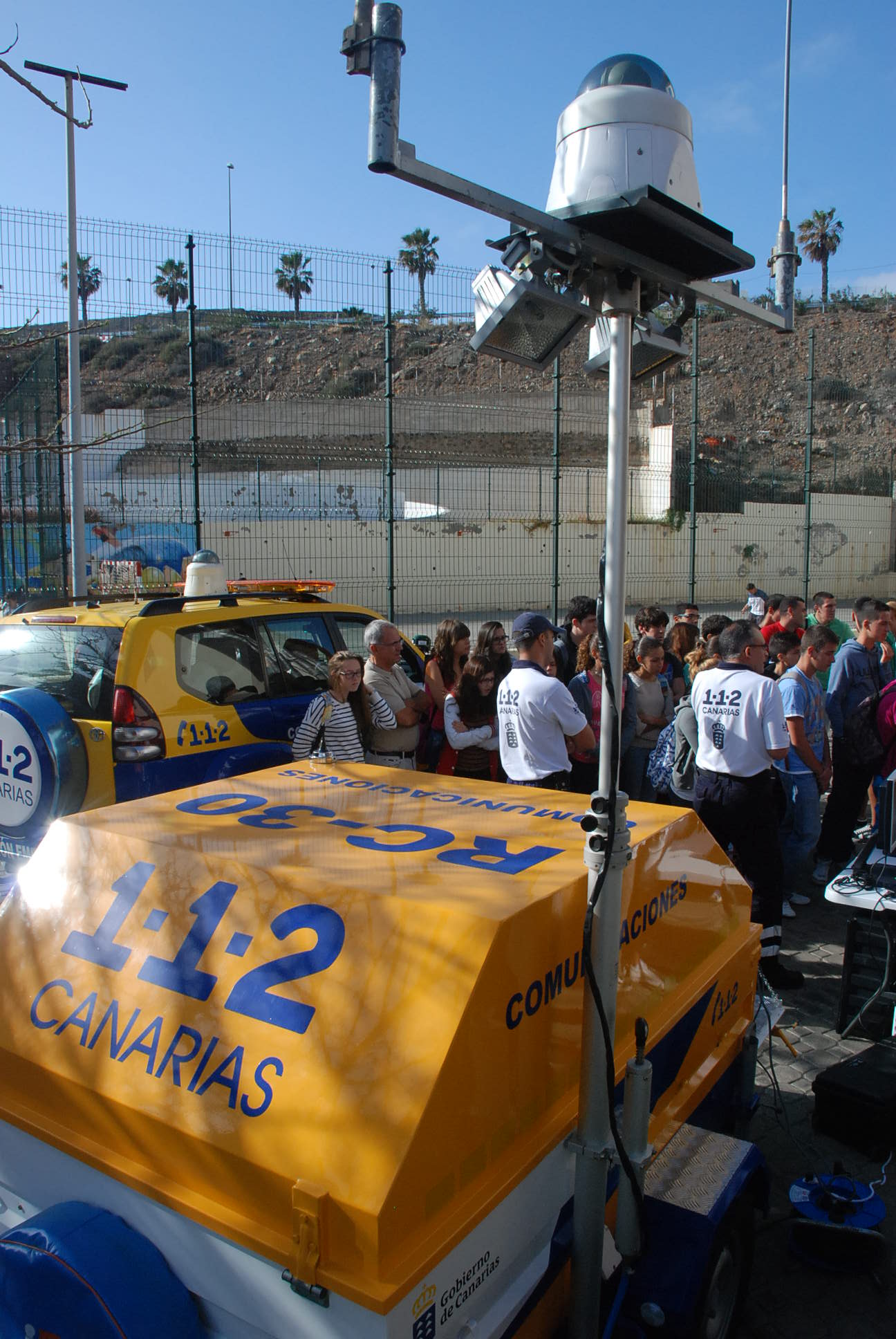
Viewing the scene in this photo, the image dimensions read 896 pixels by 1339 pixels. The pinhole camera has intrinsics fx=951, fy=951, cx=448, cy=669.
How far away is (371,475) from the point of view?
28.0 metres

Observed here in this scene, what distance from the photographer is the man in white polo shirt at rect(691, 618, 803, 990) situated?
4914mm

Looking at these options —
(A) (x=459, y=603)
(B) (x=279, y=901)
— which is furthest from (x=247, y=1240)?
(A) (x=459, y=603)

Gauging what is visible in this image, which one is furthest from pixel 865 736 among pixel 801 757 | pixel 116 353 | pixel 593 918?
pixel 116 353

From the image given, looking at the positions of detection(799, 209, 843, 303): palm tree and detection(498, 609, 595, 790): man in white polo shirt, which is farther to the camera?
detection(799, 209, 843, 303): palm tree

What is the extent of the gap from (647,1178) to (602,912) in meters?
0.89

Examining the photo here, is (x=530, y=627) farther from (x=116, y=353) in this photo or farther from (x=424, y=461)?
(x=116, y=353)

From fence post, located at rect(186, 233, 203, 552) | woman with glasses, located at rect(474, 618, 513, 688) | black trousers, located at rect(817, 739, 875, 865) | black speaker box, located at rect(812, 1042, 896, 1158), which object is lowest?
black speaker box, located at rect(812, 1042, 896, 1158)

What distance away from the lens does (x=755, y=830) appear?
16.5ft

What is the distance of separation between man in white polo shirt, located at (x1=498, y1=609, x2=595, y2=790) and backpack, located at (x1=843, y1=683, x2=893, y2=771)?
2.26 meters

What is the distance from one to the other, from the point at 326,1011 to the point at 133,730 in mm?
3184

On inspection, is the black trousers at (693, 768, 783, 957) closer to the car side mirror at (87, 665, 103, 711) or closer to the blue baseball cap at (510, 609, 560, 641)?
the blue baseball cap at (510, 609, 560, 641)

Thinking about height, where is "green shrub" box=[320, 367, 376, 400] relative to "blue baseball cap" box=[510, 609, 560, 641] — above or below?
above

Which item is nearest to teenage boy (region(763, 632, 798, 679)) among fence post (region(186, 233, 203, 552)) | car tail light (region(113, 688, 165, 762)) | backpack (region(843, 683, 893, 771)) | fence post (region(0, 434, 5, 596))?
backpack (region(843, 683, 893, 771))

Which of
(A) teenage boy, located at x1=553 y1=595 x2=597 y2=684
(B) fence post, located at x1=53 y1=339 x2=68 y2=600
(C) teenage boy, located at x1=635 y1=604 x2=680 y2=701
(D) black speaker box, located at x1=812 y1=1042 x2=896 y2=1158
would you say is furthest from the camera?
(B) fence post, located at x1=53 y1=339 x2=68 y2=600
